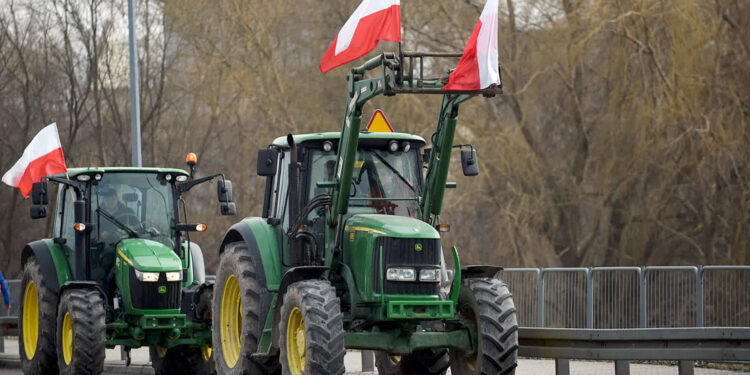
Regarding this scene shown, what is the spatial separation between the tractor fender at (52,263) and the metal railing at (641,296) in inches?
303

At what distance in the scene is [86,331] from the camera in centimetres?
1418

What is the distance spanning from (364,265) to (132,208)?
208 inches

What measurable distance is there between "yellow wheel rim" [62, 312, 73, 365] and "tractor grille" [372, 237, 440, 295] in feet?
16.6

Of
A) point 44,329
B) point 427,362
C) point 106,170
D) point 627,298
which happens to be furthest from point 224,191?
point 627,298

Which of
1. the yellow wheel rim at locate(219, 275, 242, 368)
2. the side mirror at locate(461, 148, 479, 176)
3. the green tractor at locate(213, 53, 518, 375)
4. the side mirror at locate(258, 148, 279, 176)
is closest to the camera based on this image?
the green tractor at locate(213, 53, 518, 375)

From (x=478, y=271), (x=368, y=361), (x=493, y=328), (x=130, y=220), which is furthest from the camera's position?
(x=368, y=361)

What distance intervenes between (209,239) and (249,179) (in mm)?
2734

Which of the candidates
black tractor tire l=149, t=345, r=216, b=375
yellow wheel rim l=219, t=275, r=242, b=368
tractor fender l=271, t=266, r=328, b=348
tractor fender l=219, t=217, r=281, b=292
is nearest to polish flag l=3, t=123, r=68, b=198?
black tractor tire l=149, t=345, r=216, b=375

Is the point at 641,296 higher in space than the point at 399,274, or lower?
lower

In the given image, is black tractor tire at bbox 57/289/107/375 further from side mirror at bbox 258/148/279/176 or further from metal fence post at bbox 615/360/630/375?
metal fence post at bbox 615/360/630/375

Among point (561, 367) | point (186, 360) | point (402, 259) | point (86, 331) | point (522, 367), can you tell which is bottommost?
point (522, 367)

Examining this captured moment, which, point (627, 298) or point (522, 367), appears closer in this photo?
point (522, 367)

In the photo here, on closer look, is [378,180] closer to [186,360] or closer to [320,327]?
[320,327]

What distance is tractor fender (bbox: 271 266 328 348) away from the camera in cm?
1148
